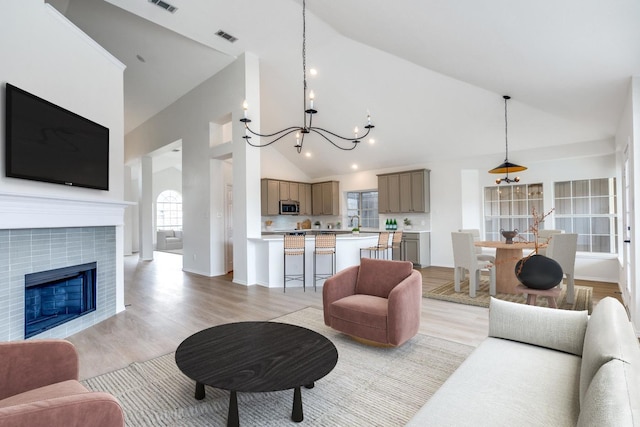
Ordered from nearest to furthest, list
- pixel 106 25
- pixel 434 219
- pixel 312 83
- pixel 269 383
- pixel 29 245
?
pixel 269 383 < pixel 29 245 < pixel 106 25 < pixel 312 83 < pixel 434 219

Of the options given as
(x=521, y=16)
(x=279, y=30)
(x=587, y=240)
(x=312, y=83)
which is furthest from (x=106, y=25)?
(x=587, y=240)

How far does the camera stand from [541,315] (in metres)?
2.02

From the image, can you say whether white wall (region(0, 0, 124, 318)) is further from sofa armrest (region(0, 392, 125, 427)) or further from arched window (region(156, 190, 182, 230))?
arched window (region(156, 190, 182, 230))

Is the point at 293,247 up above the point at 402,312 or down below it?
above

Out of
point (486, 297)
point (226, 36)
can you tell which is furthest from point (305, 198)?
point (486, 297)

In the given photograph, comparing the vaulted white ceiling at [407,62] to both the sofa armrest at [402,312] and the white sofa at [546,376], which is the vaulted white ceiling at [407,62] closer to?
the white sofa at [546,376]

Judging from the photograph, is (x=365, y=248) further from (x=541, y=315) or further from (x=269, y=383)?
(x=269, y=383)

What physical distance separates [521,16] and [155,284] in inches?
257

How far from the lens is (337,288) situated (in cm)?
337

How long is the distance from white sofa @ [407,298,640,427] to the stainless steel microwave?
7.59m

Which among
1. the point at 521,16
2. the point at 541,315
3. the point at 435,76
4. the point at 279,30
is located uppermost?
the point at 279,30

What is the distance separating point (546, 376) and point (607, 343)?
0.44 metres

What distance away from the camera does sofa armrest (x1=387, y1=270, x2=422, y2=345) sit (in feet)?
9.16

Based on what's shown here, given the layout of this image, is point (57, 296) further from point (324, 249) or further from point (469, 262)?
point (469, 262)
